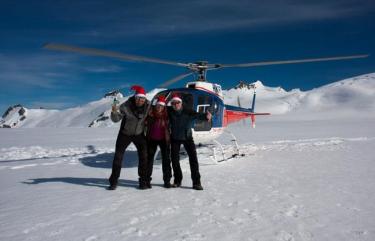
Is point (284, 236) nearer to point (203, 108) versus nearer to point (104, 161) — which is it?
point (203, 108)

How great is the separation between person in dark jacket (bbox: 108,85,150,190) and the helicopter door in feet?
8.97

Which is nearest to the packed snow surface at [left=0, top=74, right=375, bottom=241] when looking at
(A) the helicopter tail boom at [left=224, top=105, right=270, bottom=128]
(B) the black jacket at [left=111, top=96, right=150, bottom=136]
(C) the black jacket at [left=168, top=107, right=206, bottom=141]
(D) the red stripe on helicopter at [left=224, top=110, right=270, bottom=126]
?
(C) the black jacket at [left=168, top=107, right=206, bottom=141]

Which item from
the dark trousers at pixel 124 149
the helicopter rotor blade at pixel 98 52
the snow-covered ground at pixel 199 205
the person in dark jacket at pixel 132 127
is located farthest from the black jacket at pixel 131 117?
the helicopter rotor blade at pixel 98 52

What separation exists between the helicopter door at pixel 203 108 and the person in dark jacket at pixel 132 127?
108 inches

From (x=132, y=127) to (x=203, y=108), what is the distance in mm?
3270

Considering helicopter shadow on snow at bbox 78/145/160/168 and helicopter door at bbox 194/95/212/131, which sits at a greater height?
helicopter door at bbox 194/95/212/131

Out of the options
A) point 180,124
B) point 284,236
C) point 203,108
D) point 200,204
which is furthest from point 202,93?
point 284,236

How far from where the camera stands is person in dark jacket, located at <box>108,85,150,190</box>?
19.9ft

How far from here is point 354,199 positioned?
529 cm

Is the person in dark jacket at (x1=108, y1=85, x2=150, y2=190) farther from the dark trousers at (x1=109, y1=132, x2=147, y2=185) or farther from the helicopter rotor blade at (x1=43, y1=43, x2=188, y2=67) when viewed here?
the helicopter rotor blade at (x1=43, y1=43, x2=188, y2=67)

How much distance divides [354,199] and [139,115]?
12.6 feet

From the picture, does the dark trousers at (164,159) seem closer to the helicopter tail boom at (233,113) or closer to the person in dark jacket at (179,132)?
the person in dark jacket at (179,132)

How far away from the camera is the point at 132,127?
6086 millimetres

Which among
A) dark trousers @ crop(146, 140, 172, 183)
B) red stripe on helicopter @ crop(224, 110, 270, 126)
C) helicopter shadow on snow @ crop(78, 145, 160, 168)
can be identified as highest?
red stripe on helicopter @ crop(224, 110, 270, 126)
